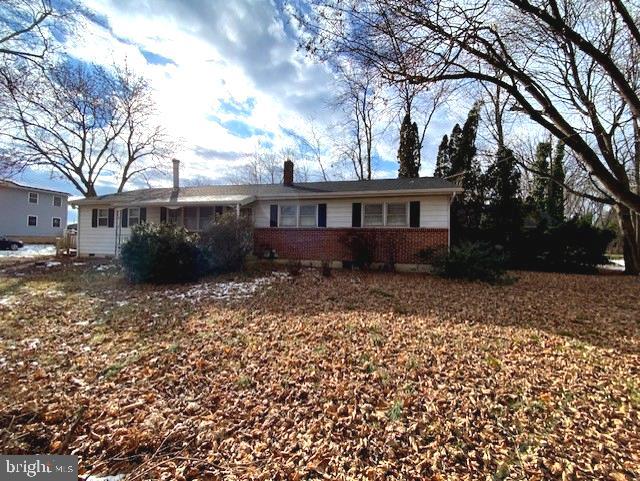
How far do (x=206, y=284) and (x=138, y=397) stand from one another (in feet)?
19.5

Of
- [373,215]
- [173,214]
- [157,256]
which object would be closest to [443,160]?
[373,215]

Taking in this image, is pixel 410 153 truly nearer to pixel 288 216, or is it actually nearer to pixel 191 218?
pixel 288 216

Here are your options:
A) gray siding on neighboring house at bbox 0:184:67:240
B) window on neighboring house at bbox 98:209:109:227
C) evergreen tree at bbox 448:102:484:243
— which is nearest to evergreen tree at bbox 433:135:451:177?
evergreen tree at bbox 448:102:484:243

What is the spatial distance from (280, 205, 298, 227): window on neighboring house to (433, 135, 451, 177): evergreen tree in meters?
10.3

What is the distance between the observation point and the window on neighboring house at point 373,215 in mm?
12164

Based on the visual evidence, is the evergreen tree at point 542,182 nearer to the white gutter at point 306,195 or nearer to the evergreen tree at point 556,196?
the evergreen tree at point 556,196

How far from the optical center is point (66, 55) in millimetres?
12023

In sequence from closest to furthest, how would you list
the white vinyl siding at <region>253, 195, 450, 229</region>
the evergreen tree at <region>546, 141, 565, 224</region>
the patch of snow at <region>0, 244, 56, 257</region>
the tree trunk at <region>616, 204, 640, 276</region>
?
the white vinyl siding at <region>253, 195, 450, 229</region> < the tree trunk at <region>616, 204, 640, 276</region> < the patch of snow at <region>0, 244, 56, 257</region> < the evergreen tree at <region>546, 141, 565, 224</region>

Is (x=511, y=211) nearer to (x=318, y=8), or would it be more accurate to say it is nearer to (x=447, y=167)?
(x=447, y=167)

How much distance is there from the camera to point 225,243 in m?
10.5

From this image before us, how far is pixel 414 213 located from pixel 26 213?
35476mm

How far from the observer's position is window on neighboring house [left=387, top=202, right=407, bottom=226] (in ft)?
38.9

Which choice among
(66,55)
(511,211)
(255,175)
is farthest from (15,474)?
(255,175)

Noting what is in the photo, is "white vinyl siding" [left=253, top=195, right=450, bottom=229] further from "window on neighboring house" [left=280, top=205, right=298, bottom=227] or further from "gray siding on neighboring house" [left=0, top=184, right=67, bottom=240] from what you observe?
Result: "gray siding on neighboring house" [left=0, top=184, right=67, bottom=240]
